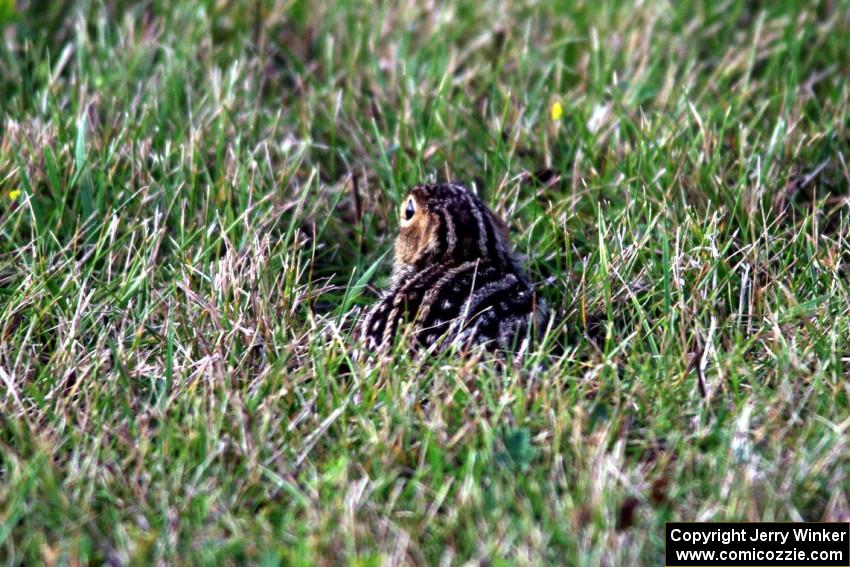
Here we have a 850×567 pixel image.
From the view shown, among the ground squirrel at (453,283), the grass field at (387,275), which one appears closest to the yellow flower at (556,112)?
the grass field at (387,275)

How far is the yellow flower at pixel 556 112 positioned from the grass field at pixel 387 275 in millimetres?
128

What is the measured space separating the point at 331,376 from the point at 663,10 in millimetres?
4286

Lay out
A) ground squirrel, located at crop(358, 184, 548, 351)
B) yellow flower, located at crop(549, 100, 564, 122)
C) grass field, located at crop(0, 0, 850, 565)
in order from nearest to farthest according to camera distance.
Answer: grass field, located at crop(0, 0, 850, 565)
ground squirrel, located at crop(358, 184, 548, 351)
yellow flower, located at crop(549, 100, 564, 122)

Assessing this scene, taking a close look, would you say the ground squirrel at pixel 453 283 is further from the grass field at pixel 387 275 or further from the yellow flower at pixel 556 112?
the yellow flower at pixel 556 112

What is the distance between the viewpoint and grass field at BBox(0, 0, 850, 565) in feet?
12.3

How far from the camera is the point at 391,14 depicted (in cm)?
780

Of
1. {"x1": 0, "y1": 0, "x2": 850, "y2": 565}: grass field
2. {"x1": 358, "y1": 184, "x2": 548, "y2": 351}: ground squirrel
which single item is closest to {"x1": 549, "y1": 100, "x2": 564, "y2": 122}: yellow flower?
{"x1": 0, "y1": 0, "x2": 850, "y2": 565}: grass field

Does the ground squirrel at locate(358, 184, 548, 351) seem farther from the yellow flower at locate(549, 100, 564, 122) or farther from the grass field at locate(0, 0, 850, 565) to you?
the yellow flower at locate(549, 100, 564, 122)

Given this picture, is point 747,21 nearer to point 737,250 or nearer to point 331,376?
point 737,250

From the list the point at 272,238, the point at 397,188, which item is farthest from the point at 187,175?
the point at 397,188

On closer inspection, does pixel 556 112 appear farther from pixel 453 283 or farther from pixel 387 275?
pixel 453 283

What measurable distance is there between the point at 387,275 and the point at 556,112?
142cm

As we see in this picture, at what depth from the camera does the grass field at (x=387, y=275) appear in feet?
12.3

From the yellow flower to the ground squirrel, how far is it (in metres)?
1.17
